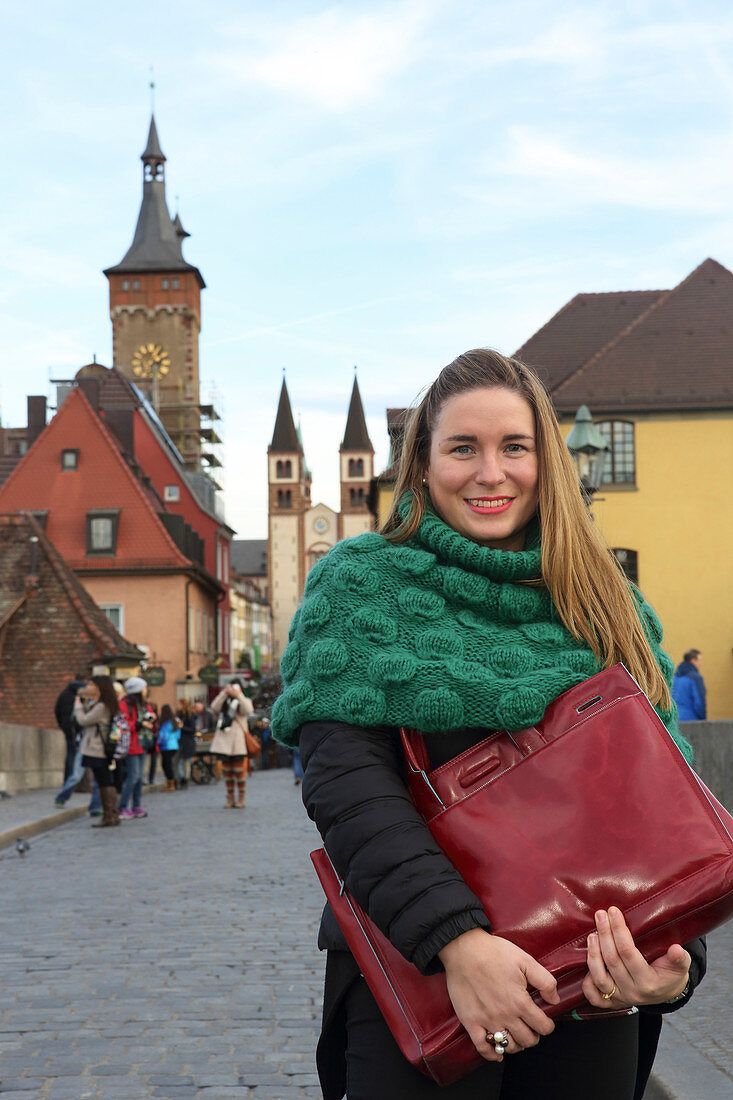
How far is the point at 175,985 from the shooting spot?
21.7 feet

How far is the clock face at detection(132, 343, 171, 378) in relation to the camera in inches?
3462

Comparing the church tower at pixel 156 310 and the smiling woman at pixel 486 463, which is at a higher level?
the church tower at pixel 156 310

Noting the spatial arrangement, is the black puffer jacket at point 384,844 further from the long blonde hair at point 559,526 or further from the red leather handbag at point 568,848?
the long blonde hair at point 559,526

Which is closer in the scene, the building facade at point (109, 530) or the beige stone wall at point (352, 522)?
the building facade at point (109, 530)

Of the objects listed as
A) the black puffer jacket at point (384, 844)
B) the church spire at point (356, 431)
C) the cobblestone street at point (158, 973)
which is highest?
the church spire at point (356, 431)

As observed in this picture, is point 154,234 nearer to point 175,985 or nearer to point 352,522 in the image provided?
point 352,522

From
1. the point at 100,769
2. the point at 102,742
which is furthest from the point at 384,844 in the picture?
the point at 100,769

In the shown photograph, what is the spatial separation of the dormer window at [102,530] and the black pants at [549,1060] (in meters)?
48.7

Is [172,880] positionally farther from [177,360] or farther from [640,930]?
[177,360]

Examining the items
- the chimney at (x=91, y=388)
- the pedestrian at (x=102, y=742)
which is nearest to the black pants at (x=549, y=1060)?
the pedestrian at (x=102, y=742)

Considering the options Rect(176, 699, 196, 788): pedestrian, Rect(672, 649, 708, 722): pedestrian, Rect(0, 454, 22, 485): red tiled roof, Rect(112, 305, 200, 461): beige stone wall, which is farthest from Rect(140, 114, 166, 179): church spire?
Rect(672, 649, 708, 722): pedestrian

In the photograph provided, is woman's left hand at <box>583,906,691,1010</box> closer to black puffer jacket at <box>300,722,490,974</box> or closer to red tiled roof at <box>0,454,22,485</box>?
black puffer jacket at <box>300,722,490,974</box>

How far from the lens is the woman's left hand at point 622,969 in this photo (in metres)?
2.01

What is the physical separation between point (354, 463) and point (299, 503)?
797 centimetres
